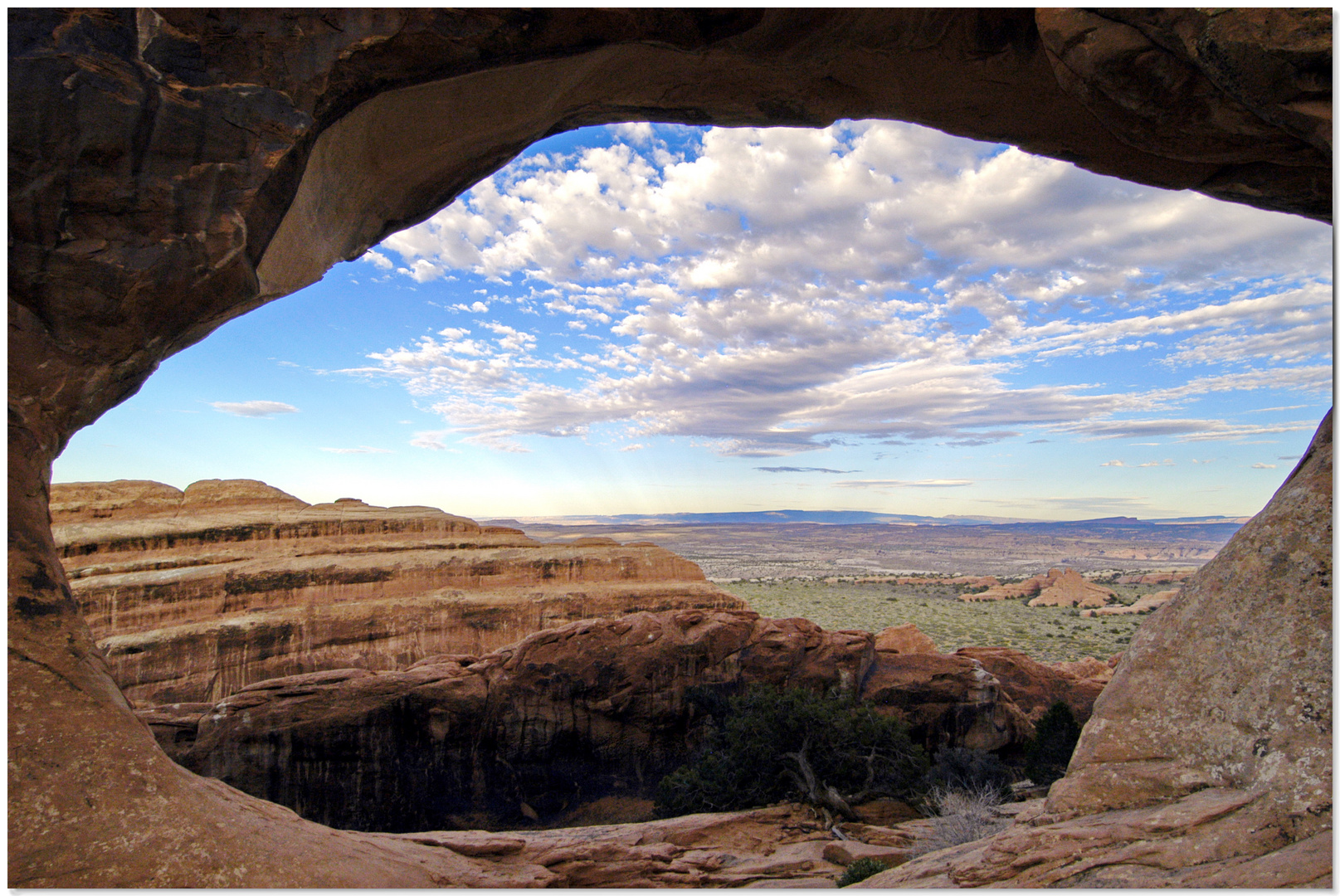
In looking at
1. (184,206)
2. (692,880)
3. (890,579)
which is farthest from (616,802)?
(890,579)

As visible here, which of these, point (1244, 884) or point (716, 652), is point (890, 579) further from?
point (1244, 884)

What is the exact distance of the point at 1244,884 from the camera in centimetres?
462

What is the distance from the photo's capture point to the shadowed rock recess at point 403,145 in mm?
5578

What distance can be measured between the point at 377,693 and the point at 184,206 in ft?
44.9

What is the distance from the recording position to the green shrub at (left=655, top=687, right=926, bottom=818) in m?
13.5

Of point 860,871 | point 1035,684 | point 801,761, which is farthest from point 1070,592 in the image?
point 860,871

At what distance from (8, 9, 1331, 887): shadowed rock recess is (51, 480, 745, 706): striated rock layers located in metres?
21.0

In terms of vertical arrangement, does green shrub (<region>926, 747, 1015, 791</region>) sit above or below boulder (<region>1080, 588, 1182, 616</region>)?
above

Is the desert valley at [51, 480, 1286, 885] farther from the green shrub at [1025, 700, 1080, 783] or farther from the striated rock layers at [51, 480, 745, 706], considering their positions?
the green shrub at [1025, 700, 1080, 783]

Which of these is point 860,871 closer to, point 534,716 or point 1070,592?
point 534,716

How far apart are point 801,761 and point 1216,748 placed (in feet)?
29.7

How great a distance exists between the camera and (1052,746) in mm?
14656

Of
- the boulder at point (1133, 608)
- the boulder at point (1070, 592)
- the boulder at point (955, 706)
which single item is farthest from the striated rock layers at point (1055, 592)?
the boulder at point (955, 706)

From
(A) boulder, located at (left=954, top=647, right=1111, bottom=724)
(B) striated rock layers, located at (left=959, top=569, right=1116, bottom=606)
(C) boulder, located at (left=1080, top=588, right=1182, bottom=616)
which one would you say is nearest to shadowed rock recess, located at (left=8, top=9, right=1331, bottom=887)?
(A) boulder, located at (left=954, top=647, right=1111, bottom=724)
